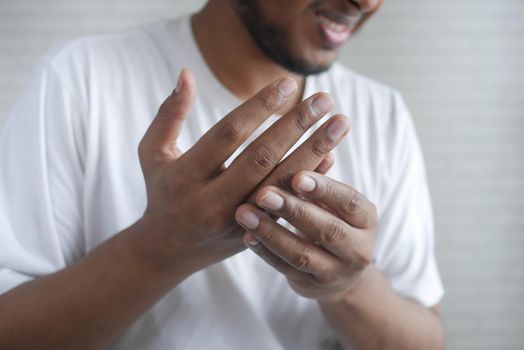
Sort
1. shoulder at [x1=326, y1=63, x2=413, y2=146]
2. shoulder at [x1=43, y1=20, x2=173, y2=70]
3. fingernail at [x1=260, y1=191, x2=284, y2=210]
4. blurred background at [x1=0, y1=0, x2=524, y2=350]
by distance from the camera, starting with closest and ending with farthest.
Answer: fingernail at [x1=260, y1=191, x2=284, y2=210] < shoulder at [x1=43, y1=20, x2=173, y2=70] < shoulder at [x1=326, y1=63, x2=413, y2=146] < blurred background at [x1=0, y1=0, x2=524, y2=350]

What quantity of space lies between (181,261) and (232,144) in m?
0.17

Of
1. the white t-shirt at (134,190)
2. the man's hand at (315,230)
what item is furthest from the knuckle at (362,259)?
the white t-shirt at (134,190)

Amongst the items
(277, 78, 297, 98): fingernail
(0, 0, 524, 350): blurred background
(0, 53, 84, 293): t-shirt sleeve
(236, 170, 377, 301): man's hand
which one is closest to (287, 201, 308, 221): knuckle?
(236, 170, 377, 301): man's hand

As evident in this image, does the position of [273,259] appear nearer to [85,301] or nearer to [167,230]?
[167,230]

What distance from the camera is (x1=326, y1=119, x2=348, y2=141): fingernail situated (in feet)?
1.65

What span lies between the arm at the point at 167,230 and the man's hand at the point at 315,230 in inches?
1.0

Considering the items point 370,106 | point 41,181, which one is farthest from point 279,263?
point 370,106

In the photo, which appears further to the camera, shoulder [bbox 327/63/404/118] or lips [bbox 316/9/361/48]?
shoulder [bbox 327/63/404/118]

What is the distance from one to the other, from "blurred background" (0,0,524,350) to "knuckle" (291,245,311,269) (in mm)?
932

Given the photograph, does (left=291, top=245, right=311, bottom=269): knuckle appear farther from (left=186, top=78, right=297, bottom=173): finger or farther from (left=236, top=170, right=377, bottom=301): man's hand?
(left=186, top=78, right=297, bottom=173): finger

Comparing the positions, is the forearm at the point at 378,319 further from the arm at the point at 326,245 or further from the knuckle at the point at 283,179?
the knuckle at the point at 283,179

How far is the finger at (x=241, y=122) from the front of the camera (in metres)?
0.50

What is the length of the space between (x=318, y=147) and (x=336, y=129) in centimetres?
3

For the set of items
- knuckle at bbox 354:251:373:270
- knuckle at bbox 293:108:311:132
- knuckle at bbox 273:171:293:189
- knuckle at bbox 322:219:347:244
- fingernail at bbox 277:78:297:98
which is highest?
fingernail at bbox 277:78:297:98
